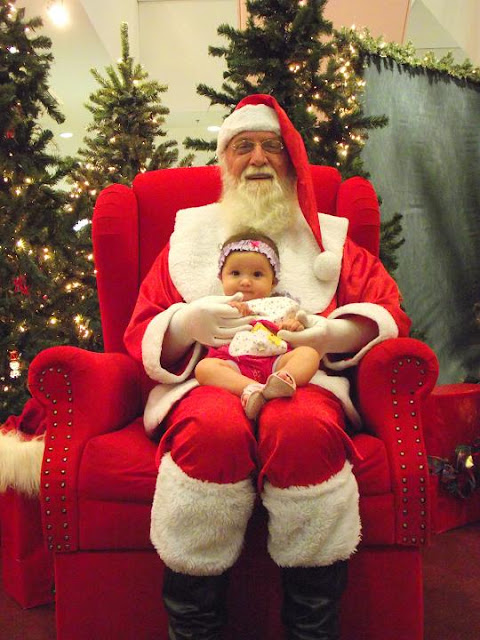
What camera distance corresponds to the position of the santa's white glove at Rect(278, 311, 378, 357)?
1.73 m

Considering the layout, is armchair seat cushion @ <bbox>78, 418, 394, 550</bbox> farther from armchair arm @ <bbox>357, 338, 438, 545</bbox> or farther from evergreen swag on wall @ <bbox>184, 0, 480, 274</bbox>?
evergreen swag on wall @ <bbox>184, 0, 480, 274</bbox>

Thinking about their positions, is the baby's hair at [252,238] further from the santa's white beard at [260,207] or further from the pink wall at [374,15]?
the pink wall at [374,15]

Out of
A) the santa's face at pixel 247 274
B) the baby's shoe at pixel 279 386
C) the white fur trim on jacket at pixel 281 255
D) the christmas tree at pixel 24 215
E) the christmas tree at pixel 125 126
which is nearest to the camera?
the baby's shoe at pixel 279 386

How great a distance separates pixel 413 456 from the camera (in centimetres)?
156

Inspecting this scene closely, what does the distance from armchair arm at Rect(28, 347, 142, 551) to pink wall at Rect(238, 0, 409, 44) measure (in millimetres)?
3455

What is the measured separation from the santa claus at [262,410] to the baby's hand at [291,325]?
1.2 inches

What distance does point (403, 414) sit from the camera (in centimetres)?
162

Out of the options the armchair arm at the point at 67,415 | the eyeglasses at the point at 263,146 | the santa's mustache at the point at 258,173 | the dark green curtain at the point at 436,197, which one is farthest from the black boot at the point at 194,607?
the dark green curtain at the point at 436,197

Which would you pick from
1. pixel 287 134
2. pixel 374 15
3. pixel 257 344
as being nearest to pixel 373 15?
pixel 374 15

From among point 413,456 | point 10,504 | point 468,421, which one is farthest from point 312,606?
point 468,421

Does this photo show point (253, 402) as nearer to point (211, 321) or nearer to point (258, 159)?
point (211, 321)

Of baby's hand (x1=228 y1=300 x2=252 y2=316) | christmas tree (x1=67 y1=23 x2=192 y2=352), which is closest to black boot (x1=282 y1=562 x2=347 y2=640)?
baby's hand (x1=228 y1=300 x2=252 y2=316)

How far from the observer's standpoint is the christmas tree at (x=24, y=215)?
9.00 ft

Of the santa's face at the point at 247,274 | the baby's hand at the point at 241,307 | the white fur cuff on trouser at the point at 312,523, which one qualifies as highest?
the santa's face at the point at 247,274
